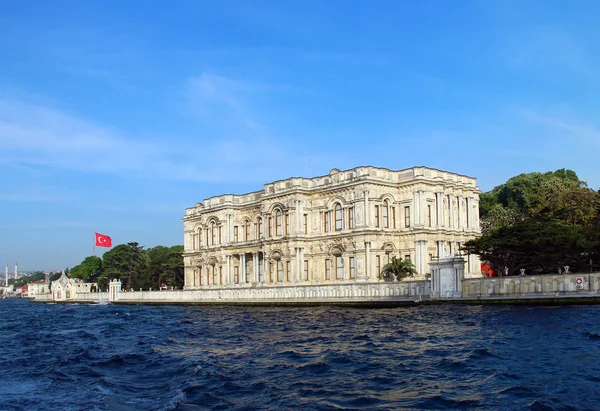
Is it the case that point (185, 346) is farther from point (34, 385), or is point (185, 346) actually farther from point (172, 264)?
point (172, 264)

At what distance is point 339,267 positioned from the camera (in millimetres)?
44594

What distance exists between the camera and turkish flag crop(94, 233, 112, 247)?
203 ft

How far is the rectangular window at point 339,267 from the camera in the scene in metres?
44.3

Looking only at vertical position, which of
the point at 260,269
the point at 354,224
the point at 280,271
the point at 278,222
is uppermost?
the point at 278,222

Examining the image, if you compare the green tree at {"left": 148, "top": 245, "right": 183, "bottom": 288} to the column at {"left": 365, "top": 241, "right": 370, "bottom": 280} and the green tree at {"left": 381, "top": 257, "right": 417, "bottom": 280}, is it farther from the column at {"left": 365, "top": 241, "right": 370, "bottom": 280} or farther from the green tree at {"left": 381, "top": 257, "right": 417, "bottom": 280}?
the green tree at {"left": 381, "top": 257, "right": 417, "bottom": 280}

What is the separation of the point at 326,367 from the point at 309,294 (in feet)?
83.3

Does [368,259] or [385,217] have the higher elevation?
[385,217]

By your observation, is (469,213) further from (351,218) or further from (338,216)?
(338,216)

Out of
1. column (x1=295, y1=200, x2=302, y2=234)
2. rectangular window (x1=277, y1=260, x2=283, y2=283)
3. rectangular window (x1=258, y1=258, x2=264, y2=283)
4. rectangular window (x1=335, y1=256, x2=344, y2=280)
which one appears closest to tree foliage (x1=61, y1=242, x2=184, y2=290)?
rectangular window (x1=258, y1=258, x2=264, y2=283)

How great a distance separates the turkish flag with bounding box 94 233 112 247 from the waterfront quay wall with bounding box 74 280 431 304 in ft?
30.5

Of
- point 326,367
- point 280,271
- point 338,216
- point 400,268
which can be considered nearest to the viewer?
point 326,367

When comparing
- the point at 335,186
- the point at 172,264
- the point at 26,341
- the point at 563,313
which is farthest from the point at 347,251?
the point at 172,264

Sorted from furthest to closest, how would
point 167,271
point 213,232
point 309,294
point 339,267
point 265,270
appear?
1. point 167,271
2. point 213,232
3. point 265,270
4. point 339,267
5. point 309,294

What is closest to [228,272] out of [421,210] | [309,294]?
[309,294]
